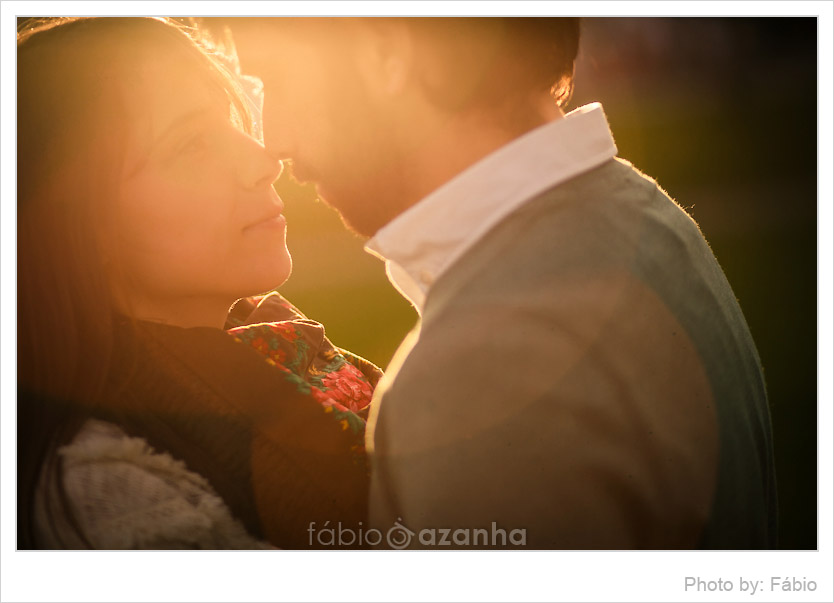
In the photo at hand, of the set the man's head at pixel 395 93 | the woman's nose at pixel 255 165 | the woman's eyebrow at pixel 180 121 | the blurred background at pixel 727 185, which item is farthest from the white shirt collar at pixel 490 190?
the woman's eyebrow at pixel 180 121

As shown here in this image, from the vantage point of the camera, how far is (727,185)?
140 inches

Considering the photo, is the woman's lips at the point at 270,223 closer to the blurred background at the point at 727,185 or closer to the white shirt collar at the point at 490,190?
the blurred background at the point at 727,185

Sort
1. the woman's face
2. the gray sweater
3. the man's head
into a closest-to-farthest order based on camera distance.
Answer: the gray sweater
the man's head
the woman's face

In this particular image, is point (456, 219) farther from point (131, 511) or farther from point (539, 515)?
point (131, 511)

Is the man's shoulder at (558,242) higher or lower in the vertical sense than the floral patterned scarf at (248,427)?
higher

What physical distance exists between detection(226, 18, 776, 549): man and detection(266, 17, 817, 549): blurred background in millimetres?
457

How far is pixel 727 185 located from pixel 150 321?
2.43m

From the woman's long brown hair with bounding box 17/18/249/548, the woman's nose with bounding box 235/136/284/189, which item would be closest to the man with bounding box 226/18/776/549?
the woman's nose with bounding box 235/136/284/189

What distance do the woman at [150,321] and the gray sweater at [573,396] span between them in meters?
0.50

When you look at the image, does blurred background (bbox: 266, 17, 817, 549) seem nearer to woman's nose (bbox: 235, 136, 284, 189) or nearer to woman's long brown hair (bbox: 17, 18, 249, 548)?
woman's nose (bbox: 235, 136, 284, 189)

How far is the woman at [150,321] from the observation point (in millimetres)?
2105

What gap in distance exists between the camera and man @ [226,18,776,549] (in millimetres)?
1638

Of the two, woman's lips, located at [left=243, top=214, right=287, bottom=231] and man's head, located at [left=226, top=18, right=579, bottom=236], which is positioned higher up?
man's head, located at [left=226, top=18, right=579, bottom=236]
